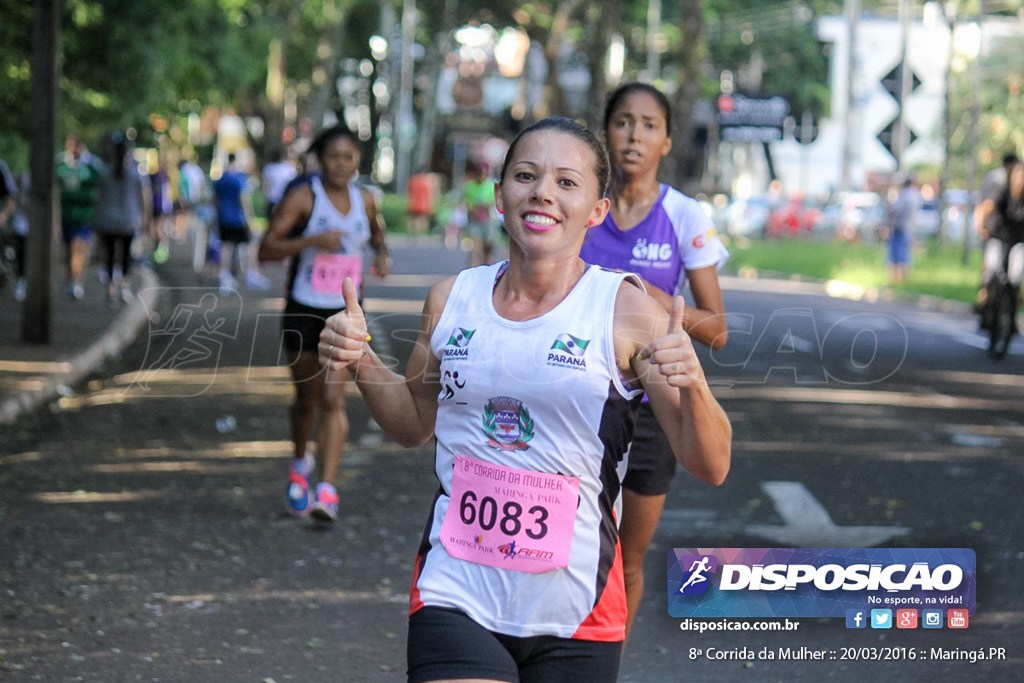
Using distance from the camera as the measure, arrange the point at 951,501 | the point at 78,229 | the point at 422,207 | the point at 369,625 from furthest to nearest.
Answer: the point at 422,207 → the point at 78,229 → the point at 951,501 → the point at 369,625

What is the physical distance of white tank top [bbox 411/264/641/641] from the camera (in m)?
3.46

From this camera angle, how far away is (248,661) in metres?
5.79

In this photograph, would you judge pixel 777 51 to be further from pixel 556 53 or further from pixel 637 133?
pixel 637 133

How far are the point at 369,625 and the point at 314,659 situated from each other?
50cm

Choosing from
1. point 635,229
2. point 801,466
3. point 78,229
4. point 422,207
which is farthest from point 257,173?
point 635,229

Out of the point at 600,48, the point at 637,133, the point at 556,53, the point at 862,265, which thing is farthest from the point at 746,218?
the point at 637,133

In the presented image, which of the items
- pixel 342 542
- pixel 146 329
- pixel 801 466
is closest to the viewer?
pixel 342 542

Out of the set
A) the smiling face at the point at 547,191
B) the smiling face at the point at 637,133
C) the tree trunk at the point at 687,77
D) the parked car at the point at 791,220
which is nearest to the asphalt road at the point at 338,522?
the smiling face at the point at 637,133

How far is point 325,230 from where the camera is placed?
8.37 metres

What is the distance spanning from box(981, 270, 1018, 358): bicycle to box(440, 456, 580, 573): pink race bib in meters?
13.8

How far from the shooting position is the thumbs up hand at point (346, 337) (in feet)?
11.7

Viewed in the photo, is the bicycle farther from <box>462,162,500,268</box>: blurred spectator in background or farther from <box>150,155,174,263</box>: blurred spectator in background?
<box>150,155,174,263</box>: blurred spectator in background

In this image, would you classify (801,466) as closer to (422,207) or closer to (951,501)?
(951,501)

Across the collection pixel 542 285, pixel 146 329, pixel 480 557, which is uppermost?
pixel 542 285
